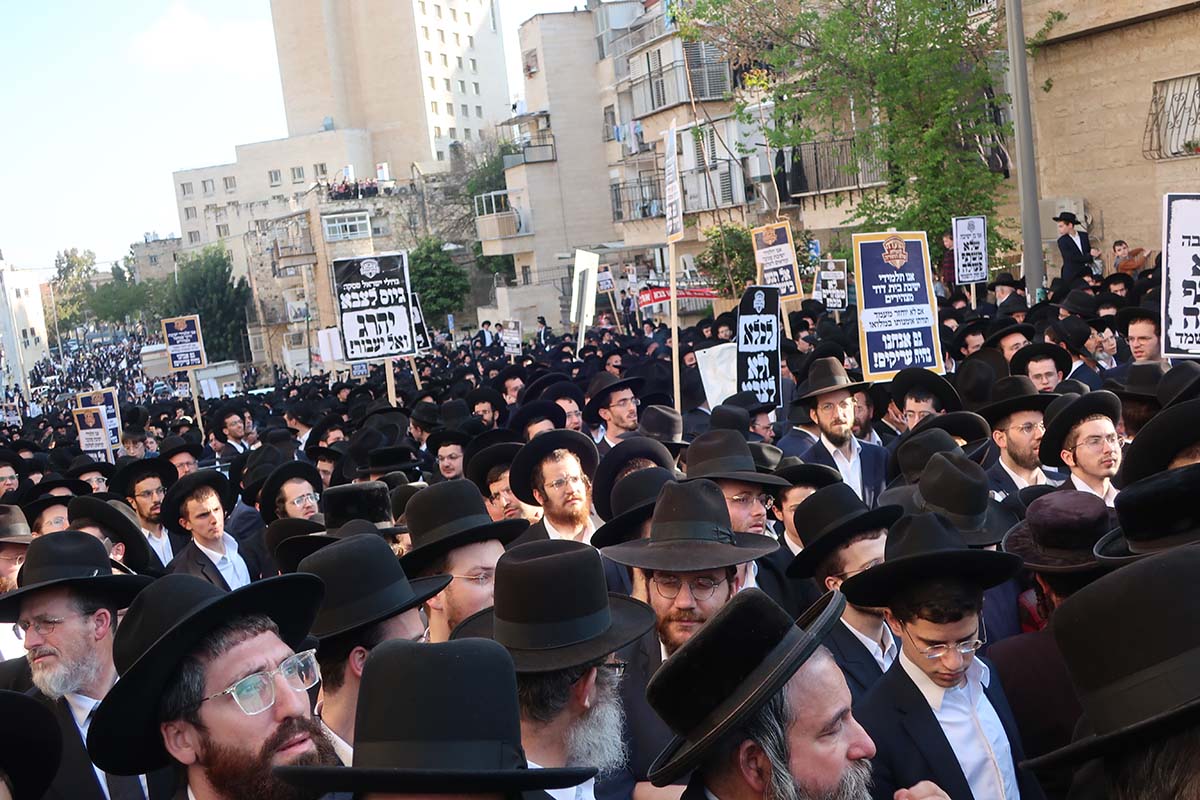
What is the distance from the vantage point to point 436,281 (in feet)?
256

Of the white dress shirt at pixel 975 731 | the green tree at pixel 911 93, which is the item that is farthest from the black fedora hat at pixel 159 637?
the green tree at pixel 911 93

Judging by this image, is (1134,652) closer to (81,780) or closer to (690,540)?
(690,540)

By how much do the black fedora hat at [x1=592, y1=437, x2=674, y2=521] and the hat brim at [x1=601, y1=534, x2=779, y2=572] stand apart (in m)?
2.10

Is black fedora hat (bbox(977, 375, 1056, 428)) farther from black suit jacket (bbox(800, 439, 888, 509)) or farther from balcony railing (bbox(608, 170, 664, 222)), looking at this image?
balcony railing (bbox(608, 170, 664, 222))

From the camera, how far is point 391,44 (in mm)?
114062

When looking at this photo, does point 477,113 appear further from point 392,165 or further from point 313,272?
point 313,272

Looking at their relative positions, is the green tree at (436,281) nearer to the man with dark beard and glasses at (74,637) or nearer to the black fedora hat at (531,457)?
the black fedora hat at (531,457)

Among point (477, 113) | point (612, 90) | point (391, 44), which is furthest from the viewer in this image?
point (477, 113)

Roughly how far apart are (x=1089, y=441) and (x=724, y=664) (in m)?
4.72

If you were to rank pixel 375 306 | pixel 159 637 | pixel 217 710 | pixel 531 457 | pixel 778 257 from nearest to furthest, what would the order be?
1. pixel 217 710
2. pixel 159 637
3. pixel 531 457
4. pixel 375 306
5. pixel 778 257

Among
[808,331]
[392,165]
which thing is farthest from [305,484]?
[392,165]

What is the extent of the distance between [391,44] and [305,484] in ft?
359

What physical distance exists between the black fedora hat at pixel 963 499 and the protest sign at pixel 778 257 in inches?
452

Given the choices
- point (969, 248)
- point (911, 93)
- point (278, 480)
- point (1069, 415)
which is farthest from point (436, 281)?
point (1069, 415)
